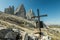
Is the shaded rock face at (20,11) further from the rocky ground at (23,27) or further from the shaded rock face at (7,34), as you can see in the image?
the shaded rock face at (7,34)

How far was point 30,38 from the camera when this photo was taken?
579 inches

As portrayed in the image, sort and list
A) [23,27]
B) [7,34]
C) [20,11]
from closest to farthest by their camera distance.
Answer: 1. [7,34]
2. [23,27]
3. [20,11]

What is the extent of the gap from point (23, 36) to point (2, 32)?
2139 mm

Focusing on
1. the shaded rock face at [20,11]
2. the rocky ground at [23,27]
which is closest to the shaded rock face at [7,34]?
the rocky ground at [23,27]

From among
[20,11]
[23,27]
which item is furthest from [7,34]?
[20,11]

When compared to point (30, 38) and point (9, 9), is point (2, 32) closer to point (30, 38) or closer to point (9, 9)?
point (30, 38)

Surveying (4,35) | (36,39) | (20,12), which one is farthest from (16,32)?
(20,12)

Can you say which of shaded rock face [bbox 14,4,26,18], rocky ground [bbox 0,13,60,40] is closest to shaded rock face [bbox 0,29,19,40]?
rocky ground [bbox 0,13,60,40]

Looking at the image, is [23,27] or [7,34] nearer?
[7,34]

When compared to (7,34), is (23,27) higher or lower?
higher

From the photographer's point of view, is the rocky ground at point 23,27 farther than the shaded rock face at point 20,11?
No

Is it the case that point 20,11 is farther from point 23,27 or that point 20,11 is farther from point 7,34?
point 7,34

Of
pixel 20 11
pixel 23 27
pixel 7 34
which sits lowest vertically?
pixel 7 34

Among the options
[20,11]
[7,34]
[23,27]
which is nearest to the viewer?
[7,34]
